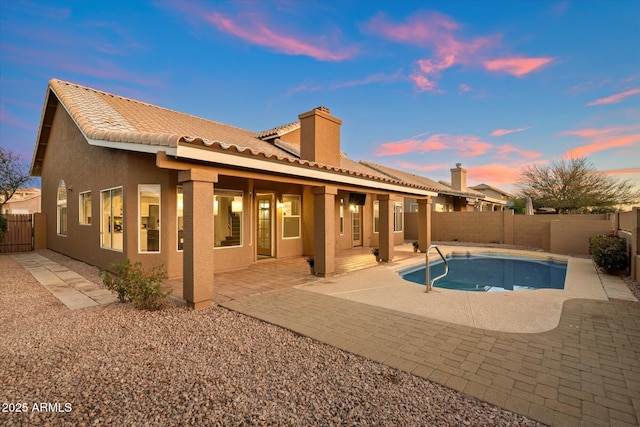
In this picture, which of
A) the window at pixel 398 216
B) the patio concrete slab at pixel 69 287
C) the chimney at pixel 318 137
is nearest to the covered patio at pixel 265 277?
the patio concrete slab at pixel 69 287

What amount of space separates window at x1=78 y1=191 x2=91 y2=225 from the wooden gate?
7.26 meters

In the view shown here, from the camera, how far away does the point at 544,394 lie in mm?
2881

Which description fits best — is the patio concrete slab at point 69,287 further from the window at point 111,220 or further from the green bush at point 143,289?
the window at point 111,220

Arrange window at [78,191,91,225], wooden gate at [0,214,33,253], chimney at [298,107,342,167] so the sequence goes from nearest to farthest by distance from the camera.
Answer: window at [78,191,91,225] → chimney at [298,107,342,167] → wooden gate at [0,214,33,253]

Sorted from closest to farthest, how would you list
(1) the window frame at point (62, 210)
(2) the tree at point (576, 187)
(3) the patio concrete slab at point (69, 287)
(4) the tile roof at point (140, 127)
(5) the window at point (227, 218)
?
(4) the tile roof at point (140, 127) < (3) the patio concrete slab at point (69, 287) < (5) the window at point (227, 218) < (1) the window frame at point (62, 210) < (2) the tree at point (576, 187)

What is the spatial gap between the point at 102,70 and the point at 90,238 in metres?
21.1

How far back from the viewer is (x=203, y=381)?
10.3ft

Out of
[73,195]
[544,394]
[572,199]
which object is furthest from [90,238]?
[572,199]

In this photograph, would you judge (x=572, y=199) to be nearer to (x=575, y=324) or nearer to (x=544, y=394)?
(x=575, y=324)

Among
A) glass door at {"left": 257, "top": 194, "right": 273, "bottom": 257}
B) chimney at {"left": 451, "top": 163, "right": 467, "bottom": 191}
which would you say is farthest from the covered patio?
chimney at {"left": 451, "top": 163, "right": 467, "bottom": 191}

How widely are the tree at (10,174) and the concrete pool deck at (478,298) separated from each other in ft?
64.9

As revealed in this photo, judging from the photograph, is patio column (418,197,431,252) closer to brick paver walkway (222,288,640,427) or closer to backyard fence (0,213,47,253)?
brick paver walkway (222,288,640,427)

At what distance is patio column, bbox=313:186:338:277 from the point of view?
8477 millimetres

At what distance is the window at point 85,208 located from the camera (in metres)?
10.6
